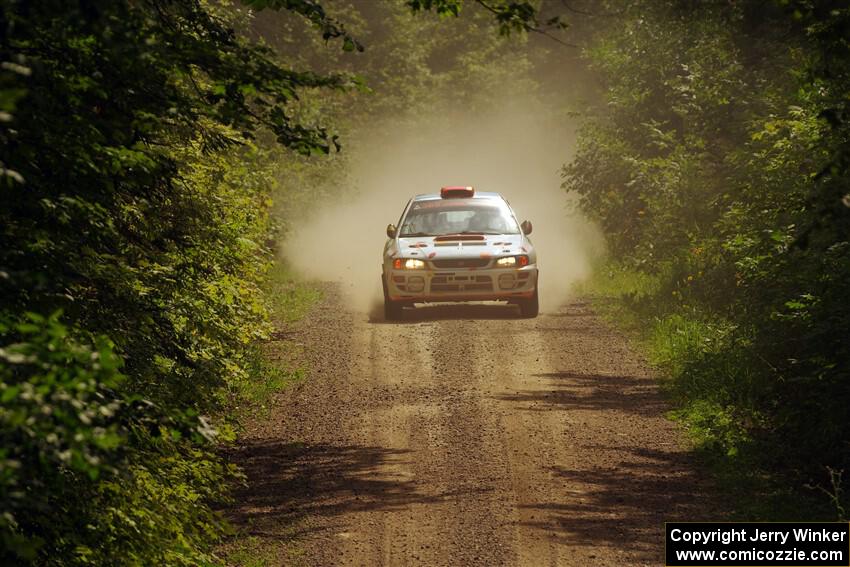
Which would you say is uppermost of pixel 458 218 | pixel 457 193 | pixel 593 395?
pixel 457 193

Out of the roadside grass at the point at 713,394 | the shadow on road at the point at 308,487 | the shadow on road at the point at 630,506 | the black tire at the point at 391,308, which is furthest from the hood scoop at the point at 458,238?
the shadow on road at the point at 630,506

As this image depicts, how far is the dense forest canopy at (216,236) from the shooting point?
15.0 ft

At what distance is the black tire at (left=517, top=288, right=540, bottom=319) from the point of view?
60.2ft

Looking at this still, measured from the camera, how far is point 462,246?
1797 cm

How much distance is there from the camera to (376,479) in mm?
9891

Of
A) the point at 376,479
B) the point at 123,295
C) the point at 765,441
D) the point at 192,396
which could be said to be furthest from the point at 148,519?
the point at 765,441

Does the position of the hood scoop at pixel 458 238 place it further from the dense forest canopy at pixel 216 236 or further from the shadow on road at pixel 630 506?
the shadow on road at pixel 630 506

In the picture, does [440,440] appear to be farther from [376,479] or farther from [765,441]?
[765,441]

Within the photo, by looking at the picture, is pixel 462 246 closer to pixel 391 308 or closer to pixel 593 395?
pixel 391 308

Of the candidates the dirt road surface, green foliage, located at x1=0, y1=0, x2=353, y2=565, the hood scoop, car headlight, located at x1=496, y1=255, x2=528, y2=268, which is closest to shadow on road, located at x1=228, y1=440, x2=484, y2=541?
the dirt road surface

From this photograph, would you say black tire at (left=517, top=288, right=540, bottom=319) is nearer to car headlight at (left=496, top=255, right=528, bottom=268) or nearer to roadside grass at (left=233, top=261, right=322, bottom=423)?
car headlight at (left=496, top=255, right=528, bottom=268)

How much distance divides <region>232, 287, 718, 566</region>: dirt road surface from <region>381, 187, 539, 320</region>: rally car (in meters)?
1.17

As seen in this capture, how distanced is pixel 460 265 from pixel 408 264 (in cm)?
80

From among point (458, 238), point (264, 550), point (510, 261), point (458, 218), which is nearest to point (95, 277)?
point (264, 550)
